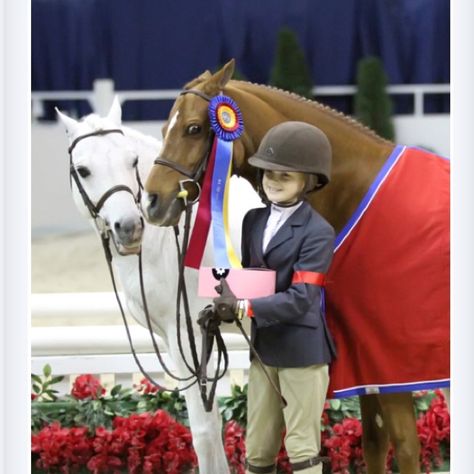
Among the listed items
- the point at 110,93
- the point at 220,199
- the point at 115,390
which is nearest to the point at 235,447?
the point at 115,390

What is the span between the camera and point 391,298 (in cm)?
272

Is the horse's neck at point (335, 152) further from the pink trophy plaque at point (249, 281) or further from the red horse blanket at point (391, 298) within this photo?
the pink trophy plaque at point (249, 281)

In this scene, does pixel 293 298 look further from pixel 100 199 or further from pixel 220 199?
pixel 100 199

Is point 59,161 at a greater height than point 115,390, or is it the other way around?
point 59,161

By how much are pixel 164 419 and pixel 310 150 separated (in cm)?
155

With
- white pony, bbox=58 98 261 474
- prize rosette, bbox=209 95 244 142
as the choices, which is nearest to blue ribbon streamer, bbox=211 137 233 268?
prize rosette, bbox=209 95 244 142

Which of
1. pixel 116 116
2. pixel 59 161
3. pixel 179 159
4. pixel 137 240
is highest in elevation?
pixel 59 161

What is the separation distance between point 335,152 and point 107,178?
753 millimetres

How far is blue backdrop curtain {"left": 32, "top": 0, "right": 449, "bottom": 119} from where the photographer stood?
8.74 metres

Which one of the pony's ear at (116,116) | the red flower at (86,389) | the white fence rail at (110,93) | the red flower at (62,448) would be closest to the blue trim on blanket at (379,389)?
the pony's ear at (116,116)

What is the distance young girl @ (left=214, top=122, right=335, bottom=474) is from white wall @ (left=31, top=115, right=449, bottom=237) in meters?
6.13

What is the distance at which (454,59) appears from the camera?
2613 millimetres

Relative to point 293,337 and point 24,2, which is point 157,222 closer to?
point 293,337

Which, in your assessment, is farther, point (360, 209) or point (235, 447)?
point (235, 447)
